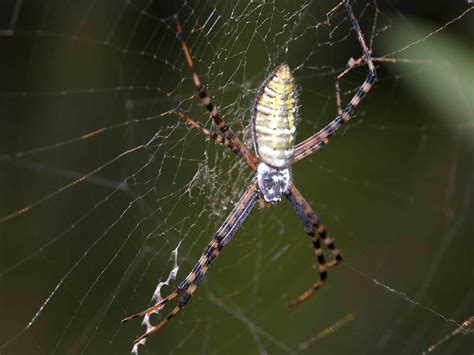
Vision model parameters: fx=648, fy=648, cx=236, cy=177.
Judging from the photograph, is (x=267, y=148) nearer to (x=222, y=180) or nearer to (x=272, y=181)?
(x=272, y=181)

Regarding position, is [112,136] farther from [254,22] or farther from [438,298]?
[438,298]

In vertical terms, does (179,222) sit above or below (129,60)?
below

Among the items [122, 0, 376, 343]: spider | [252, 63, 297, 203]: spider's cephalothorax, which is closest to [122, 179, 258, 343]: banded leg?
[122, 0, 376, 343]: spider

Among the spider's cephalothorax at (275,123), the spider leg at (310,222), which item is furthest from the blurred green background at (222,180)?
the spider leg at (310,222)

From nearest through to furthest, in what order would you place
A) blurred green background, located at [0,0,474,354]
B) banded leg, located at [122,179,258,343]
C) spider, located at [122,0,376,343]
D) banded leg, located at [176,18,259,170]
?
banded leg, located at [176,18,259,170] → spider, located at [122,0,376,343] → banded leg, located at [122,179,258,343] → blurred green background, located at [0,0,474,354]

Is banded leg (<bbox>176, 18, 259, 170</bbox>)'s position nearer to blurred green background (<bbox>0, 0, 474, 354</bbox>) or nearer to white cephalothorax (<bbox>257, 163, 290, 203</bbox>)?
white cephalothorax (<bbox>257, 163, 290, 203</bbox>)

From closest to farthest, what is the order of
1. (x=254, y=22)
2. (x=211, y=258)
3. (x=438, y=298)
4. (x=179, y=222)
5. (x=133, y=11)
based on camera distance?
(x=211, y=258), (x=254, y=22), (x=179, y=222), (x=133, y=11), (x=438, y=298)

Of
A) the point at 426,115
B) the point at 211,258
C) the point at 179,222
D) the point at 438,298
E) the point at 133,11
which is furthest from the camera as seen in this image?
the point at 438,298

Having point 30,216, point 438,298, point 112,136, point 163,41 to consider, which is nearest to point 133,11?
point 163,41
